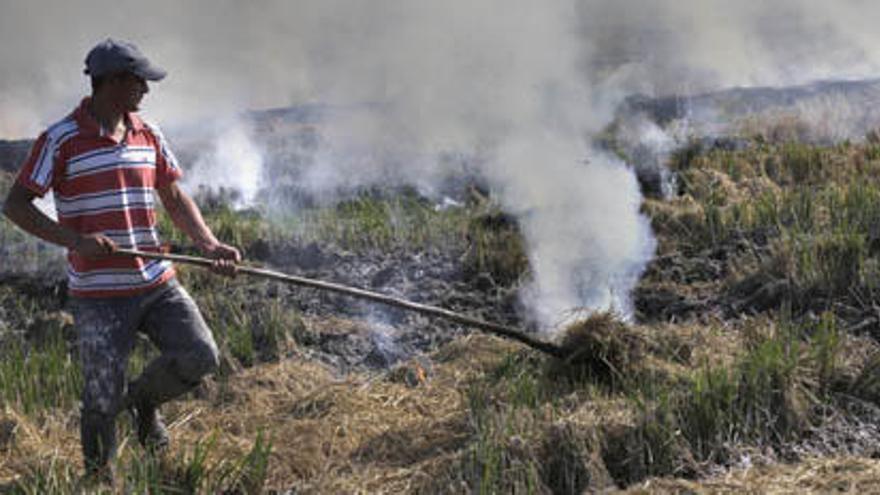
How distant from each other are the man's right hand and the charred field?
74 centimetres

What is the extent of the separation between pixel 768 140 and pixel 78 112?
10531mm

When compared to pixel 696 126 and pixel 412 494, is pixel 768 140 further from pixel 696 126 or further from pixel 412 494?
pixel 412 494

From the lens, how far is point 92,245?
390 centimetres

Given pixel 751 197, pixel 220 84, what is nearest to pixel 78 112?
pixel 751 197

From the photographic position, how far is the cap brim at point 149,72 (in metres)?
3.98

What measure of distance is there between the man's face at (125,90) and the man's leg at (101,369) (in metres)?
0.75

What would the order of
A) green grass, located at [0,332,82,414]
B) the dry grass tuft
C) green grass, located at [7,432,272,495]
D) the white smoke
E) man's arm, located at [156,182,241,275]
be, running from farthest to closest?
1. the white smoke
2. green grass, located at [0,332,82,414]
3. the dry grass tuft
4. man's arm, located at [156,182,241,275]
5. green grass, located at [7,432,272,495]

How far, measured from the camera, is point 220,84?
2169 centimetres

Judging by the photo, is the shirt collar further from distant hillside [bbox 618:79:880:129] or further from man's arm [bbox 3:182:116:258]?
distant hillside [bbox 618:79:880:129]

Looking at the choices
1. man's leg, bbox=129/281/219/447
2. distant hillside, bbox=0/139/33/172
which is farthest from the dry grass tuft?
distant hillside, bbox=0/139/33/172

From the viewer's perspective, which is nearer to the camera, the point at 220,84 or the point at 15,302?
the point at 15,302

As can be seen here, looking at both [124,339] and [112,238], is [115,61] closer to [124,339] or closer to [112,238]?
[112,238]

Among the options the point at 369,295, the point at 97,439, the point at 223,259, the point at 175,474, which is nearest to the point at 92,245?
the point at 223,259

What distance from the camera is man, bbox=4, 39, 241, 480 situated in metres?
3.94
